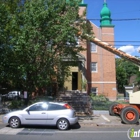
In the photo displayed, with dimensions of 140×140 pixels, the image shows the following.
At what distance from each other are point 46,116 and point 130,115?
531cm

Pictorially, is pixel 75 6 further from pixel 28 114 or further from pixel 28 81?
pixel 28 114

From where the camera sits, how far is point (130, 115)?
548 inches

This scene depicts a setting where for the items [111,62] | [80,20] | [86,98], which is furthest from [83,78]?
[80,20]

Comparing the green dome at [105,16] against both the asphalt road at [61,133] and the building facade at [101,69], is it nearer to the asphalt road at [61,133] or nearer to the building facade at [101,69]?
the building facade at [101,69]

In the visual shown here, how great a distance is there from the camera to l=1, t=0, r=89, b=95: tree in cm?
1534

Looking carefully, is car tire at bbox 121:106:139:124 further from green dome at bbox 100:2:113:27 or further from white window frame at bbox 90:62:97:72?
green dome at bbox 100:2:113:27

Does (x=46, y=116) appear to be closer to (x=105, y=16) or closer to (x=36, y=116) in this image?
(x=36, y=116)

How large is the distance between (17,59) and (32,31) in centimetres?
274

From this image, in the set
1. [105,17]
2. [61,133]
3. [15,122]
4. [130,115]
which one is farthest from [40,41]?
[105,17]

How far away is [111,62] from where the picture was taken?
1286 inches

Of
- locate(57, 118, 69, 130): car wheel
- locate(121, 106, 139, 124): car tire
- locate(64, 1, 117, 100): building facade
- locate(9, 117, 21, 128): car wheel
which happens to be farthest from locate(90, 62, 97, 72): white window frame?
locate(9, 117, 21, 128): car wheel

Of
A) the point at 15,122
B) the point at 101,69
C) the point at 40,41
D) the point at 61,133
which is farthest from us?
the point at 101,69

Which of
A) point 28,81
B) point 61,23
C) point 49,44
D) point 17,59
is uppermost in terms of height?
point 61,23

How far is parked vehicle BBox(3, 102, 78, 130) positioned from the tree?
4.20m
